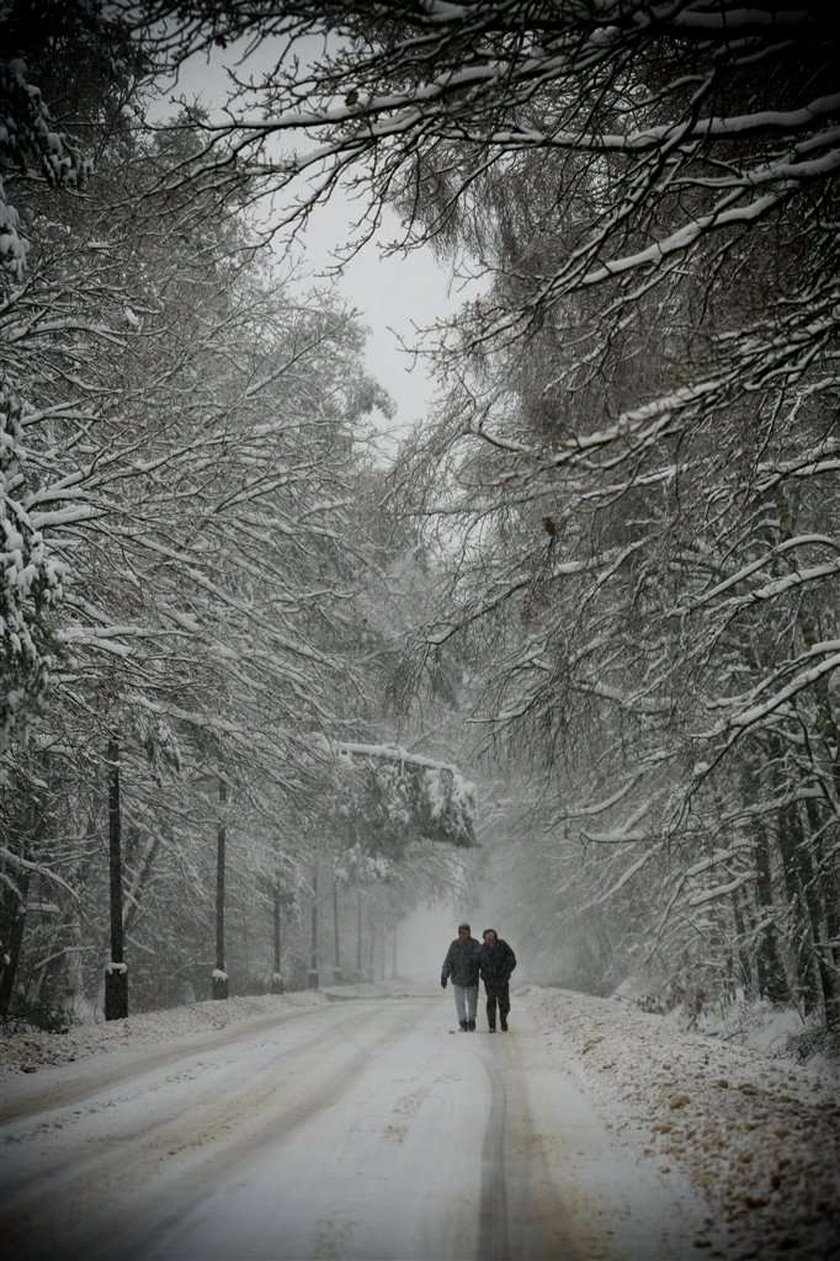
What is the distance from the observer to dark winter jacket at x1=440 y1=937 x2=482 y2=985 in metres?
12.3

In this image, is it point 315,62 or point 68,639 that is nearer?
point 315,62

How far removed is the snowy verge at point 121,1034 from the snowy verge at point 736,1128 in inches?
208

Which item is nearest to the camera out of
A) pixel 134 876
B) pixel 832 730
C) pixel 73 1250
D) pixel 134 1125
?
pixel 73 1250

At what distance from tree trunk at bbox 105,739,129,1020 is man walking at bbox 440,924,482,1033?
5.07 m

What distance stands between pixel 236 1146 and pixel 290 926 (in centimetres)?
3044

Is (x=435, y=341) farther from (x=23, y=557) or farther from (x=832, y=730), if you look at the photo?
(x=832, y=730)

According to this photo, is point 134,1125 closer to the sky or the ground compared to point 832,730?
closer to the ground

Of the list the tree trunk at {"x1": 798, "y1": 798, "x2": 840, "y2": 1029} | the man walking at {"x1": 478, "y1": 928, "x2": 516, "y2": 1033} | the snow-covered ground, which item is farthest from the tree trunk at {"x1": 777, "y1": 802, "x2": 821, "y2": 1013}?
the man walking at {"x1": 478, "y1": 928, "x2": 516, "y2": 1033}

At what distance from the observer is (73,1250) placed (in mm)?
3402

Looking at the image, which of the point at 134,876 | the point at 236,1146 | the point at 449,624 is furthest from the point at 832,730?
the point at 134,876

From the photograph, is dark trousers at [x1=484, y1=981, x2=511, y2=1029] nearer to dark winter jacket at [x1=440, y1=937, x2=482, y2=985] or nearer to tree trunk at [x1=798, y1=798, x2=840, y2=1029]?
dark winter jacket at [x1=440, y1=937, x2=482, y2=985]

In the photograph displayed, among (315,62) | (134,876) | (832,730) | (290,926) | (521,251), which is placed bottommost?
(290,926)

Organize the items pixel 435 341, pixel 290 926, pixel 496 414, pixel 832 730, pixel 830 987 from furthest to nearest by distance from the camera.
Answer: pixel 290 926 → pixel 830 987 → pixel 496 414 → pixel 832 730 → pixel 435 341

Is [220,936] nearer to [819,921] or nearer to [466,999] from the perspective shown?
[466,999]
